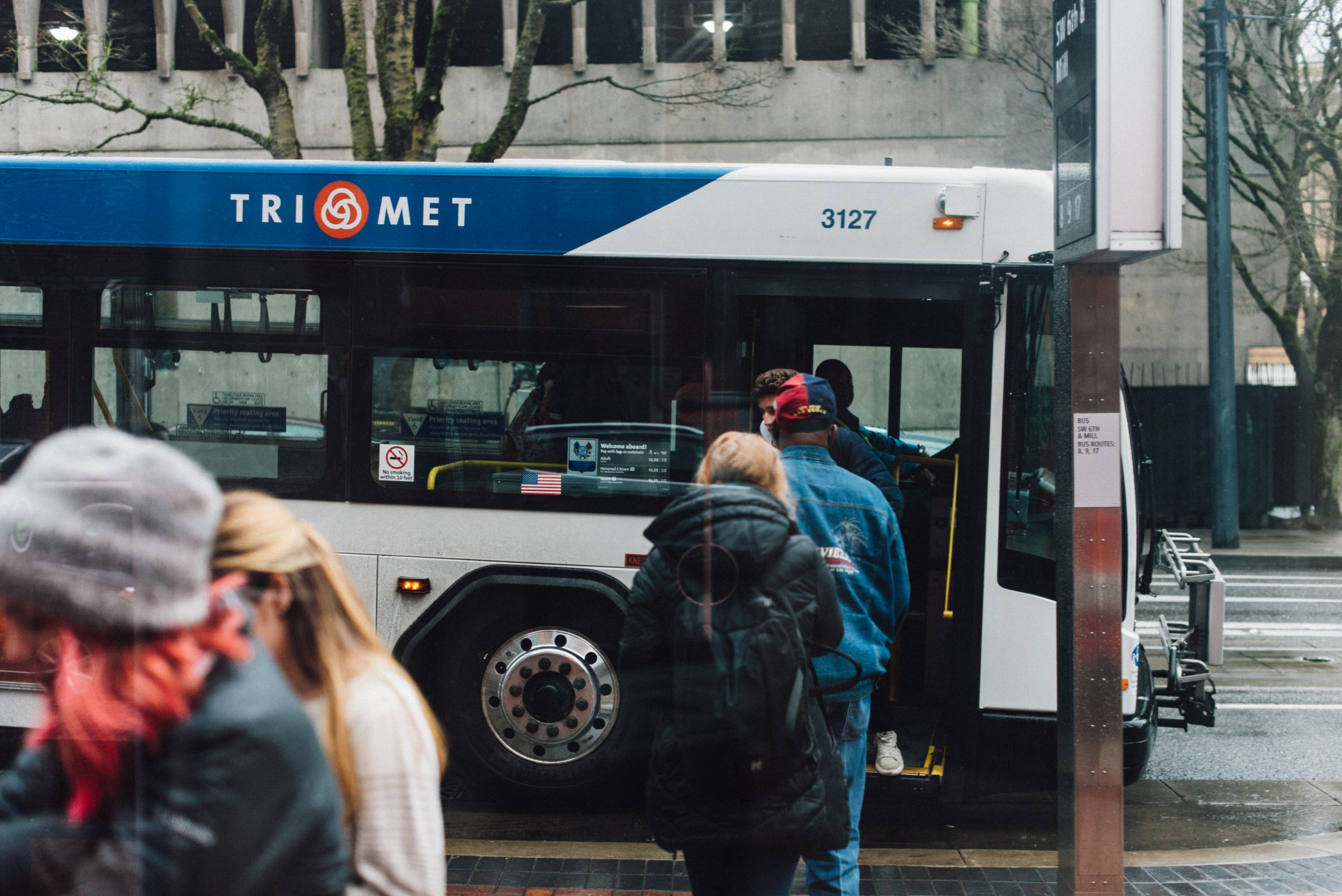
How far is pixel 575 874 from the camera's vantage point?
415 centimetres

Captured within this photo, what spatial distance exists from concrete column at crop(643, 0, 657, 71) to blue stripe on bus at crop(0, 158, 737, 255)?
592 inches

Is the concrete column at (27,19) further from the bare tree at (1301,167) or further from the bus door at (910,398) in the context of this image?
the bare tree at (1301,167)

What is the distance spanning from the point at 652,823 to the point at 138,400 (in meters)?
3.54

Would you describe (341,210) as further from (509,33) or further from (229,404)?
(509,33)

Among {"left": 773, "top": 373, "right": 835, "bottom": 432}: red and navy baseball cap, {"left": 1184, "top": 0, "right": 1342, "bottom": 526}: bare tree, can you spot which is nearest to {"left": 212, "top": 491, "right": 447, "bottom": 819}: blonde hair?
{"left": 773, "top": 373, "right": 835, "bottom": 432}: red and navy baseball cap

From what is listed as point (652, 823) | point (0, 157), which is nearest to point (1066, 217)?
point (652, 823)

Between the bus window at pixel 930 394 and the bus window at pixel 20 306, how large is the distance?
4233 mm

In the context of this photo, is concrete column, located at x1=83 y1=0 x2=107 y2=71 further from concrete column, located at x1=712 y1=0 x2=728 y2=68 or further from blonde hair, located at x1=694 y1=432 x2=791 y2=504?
blonde hair, located at x1=694 y1=432 x2=791 y2=504

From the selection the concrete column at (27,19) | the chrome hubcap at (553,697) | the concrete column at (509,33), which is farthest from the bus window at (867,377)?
the concrete column at (27,19)

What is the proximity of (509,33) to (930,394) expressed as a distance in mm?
13892

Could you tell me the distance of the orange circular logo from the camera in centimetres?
497

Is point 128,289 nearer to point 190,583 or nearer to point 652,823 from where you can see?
point 652,823

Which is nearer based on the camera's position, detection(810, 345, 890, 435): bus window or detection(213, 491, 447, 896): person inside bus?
detection(213, 491, 447, 896): person inside bus

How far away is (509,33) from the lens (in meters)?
18.5
